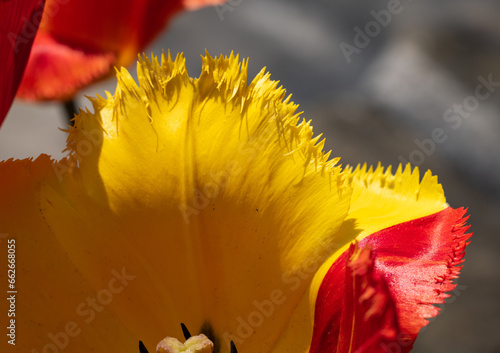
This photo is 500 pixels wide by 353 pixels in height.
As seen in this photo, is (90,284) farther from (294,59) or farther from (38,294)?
(294,59)

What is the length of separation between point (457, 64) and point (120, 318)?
2.29 metres

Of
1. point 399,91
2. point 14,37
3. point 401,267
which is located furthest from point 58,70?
point 399,91

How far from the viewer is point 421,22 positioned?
8.86ft

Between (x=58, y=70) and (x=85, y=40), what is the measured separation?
0.04 m

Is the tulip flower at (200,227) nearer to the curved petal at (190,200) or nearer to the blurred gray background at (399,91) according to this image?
the curved petal at (190,200)

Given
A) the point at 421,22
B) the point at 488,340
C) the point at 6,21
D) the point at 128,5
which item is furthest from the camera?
the point at 421,22

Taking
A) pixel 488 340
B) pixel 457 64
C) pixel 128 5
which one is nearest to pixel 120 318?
pixel 128 5

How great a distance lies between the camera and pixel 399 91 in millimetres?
2465

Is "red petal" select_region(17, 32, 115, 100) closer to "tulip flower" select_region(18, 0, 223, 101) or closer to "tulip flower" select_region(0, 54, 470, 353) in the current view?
"tulip flower" select_region(18, 0, 223, 101)

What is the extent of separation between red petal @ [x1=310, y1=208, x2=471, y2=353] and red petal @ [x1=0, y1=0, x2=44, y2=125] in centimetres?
A: 23

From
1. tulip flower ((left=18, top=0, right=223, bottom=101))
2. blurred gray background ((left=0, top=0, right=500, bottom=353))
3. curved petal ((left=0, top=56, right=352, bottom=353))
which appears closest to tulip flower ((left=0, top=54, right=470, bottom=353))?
curved petal ((left=0, top=56, right=352, bottom=353))

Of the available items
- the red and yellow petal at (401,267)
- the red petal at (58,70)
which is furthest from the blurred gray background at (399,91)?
the red and yellow petal at (401,267)

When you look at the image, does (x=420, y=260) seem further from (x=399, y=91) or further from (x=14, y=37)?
(x=399, y=91)

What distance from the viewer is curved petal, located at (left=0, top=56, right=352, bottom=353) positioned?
412 mm
